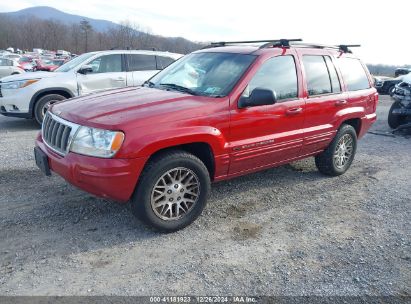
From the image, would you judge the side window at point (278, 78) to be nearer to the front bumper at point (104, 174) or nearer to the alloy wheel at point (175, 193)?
the alloy wheel at point (175, 193)

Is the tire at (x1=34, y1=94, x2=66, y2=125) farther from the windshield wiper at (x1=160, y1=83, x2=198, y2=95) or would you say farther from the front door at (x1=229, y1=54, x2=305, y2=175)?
the front door at (x1=229, y1=54, x2=305, y2=175)

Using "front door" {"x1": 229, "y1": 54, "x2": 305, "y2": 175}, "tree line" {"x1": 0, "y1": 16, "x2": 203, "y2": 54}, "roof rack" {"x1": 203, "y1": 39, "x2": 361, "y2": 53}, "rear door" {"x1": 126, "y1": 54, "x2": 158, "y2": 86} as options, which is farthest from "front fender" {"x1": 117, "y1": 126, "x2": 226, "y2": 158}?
"tree line" {"x1": 0, "y1": 16, "x2": 203, "y2": 54}

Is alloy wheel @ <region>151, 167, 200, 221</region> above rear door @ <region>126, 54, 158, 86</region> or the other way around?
the other way around

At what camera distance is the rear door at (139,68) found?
348 inches

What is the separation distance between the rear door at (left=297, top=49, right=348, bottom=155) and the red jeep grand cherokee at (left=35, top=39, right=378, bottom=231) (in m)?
0.01

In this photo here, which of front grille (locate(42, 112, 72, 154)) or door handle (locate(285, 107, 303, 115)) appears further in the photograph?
door handle (locate(285, 107, 303, 115))

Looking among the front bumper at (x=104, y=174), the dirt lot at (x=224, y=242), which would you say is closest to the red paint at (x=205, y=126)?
the front bumper at (x=104, y=174)

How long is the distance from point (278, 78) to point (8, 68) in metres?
18.0

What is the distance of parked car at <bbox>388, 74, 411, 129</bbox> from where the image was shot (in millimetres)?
8812

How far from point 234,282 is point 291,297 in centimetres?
45

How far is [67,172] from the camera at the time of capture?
131 inches

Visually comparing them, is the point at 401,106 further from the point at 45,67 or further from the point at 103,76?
the point at 45,67

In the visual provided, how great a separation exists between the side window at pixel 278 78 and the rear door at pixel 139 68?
5.13 meters

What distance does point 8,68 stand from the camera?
18344 millimetres
